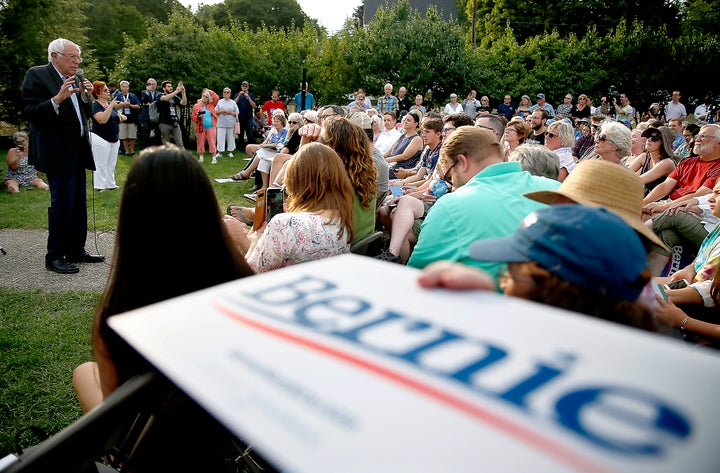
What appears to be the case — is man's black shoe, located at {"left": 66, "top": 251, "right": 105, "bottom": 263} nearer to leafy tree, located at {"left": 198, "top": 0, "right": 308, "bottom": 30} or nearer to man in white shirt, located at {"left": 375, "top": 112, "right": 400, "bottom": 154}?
man in white shirt, located at {"left": 375, "top": 112, "right": 400, "bottom": 154}

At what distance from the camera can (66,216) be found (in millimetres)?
4812

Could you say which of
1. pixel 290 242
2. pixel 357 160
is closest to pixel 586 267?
pixel 290 242

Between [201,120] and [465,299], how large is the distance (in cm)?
1423

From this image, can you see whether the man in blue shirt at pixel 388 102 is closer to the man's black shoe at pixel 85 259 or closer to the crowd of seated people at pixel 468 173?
the crowd of seated people at pixel 468 173

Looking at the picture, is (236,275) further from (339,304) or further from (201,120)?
(201,120)

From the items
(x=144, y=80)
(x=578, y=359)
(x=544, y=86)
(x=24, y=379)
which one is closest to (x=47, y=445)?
(x=578, y=359)

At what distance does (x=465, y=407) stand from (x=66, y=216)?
5192 millimetres

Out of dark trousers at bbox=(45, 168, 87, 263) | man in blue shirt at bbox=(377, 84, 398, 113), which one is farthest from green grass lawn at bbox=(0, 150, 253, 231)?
man in blue shirt at bbox=(377, 84, 398, 113)

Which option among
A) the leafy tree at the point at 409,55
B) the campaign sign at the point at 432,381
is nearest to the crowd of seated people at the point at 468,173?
the campaign sign at the point at 432,381

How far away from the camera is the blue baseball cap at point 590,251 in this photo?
3.76 ft

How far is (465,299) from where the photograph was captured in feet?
2.91

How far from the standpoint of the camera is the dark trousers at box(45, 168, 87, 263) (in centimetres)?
477

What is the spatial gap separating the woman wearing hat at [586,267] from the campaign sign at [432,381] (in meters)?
Answer: 0.36

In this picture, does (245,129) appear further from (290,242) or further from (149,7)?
(149,7)
